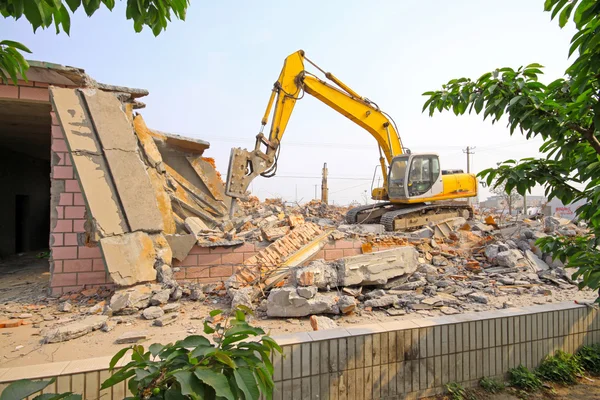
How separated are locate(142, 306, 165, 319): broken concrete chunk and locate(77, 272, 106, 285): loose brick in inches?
66.3

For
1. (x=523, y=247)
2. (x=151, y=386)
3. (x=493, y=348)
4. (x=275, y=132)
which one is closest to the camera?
(x=151, y=386)

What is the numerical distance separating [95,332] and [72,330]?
0.88ft

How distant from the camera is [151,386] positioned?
121 cm

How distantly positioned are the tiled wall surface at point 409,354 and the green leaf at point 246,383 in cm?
116

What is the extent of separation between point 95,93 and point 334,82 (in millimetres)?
6389

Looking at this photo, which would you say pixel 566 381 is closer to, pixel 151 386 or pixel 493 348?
pixel 493 348

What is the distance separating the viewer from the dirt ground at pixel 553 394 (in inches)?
105

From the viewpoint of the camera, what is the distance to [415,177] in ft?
33.8

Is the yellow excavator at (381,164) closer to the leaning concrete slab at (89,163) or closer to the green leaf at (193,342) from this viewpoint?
the leaning concrete slab at (89,163)

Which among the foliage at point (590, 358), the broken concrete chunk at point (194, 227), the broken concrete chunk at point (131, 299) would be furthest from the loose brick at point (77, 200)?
the foliage at point (590, 358)

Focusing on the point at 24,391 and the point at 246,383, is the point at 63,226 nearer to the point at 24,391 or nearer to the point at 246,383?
the point at 24,391

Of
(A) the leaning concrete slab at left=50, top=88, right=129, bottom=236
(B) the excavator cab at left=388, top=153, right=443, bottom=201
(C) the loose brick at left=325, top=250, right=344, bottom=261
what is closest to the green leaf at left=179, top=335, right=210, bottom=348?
(A) the leaning concrete slab at left=50, top=88, right=129, bottom=236

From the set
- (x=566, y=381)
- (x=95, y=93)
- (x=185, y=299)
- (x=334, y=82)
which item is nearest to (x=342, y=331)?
(x=566, y=381)

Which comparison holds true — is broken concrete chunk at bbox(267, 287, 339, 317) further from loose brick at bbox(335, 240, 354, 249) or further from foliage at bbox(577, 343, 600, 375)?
foliage at bbox(577, 343, 600, 375)
